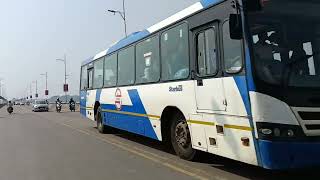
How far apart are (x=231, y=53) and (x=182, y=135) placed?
9.36 feet

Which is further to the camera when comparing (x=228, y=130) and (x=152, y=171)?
(x=152, y=171)

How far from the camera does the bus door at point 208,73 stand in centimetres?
867

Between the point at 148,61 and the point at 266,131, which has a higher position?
the point at 148,61

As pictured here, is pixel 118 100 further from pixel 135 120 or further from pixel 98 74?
pixel 98 74

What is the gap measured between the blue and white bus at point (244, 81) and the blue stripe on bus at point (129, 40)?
5.37 feet

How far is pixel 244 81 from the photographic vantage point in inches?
304

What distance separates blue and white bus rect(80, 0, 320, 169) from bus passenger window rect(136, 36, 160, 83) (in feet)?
1.22

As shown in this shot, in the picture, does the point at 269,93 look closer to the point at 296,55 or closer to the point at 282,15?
the point at 296,55

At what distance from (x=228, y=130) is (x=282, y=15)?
2024 millimetres

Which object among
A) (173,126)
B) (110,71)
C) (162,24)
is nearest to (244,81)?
(173,126)

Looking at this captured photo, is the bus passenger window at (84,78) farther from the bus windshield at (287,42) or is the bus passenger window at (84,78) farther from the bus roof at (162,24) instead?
the bus windshield at (287,42)

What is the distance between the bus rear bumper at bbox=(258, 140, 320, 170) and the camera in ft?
23.6

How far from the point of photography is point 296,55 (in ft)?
25.0

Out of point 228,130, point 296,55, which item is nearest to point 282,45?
point 296,55
